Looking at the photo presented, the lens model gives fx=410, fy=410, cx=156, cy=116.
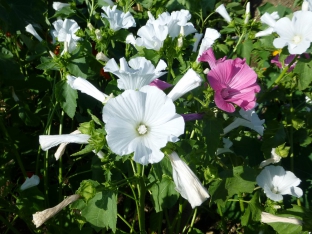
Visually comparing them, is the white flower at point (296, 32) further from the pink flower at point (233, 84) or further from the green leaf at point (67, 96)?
the green leaf at point (67, 96)

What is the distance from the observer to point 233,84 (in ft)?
3.02

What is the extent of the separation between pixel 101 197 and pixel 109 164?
0.13 m

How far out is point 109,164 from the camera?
3.76ft

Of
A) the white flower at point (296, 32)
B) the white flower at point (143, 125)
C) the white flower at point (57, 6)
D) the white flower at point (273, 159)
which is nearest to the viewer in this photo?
the white flower at point (143, 125)

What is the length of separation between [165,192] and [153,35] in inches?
16.9

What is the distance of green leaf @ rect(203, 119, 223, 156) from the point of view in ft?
3.02

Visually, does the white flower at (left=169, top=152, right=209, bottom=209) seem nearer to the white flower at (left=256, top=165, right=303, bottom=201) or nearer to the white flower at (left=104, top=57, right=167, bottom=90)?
the white flower at (left=104, top=57, right=167, bottom=90)

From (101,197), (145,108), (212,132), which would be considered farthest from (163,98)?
(101,197)

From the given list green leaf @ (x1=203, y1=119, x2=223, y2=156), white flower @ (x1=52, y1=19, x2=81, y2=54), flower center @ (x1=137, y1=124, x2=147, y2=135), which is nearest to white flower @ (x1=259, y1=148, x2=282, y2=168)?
green leaf @ (x1=203, y1=119, x2=223, y2=156)

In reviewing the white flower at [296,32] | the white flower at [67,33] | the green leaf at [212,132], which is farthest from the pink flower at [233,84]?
the white flower at [67,33]

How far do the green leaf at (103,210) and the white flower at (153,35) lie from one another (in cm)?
38

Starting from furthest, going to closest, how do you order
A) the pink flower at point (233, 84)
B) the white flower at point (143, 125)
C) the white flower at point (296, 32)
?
the white flower at point (296, 32)
the pink flower at point (233, 84)
the white flower at point (143, 125)

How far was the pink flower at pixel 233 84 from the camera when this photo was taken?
89cm

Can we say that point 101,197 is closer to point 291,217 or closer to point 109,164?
point 109,164
